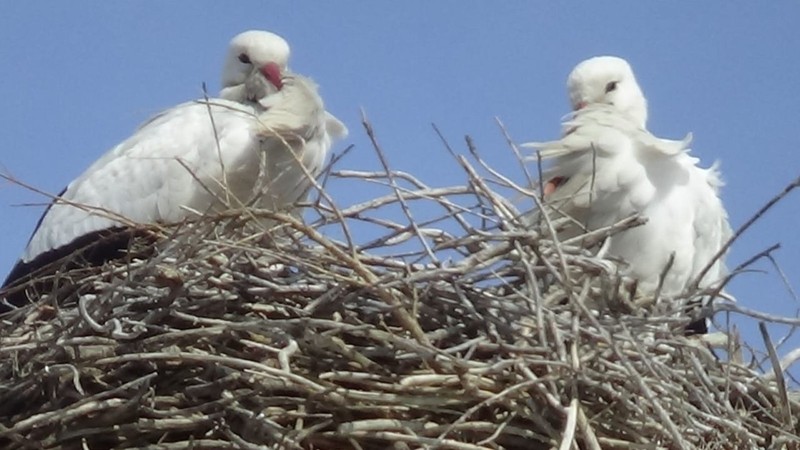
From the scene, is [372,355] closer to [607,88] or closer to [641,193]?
[641,193]

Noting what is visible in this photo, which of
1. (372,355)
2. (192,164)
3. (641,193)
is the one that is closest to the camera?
(372,355)

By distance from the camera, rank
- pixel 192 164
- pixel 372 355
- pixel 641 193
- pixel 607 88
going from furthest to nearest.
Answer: pixel 607 88
pixel 192 164
pixel 641 193
pixel 372 355

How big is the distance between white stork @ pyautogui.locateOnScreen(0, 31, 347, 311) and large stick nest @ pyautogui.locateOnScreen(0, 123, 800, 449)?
1236mm

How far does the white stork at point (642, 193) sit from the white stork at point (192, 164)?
781 mm

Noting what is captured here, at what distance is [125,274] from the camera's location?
4.15 m

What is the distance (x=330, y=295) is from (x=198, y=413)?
0.39m

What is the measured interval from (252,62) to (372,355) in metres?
2.53

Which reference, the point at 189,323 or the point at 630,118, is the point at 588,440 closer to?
the point at 189,323

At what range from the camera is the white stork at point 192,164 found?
5500 millimetres

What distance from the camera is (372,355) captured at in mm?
3857

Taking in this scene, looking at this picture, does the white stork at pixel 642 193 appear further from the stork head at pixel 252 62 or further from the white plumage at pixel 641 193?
the stork head at pixel 252 62

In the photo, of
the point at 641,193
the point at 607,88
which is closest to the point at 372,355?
the point at 641,193

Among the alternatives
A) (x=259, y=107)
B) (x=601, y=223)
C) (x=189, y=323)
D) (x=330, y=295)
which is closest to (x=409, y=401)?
(x=330, y=295)

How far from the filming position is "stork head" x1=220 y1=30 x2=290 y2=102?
6145mm
